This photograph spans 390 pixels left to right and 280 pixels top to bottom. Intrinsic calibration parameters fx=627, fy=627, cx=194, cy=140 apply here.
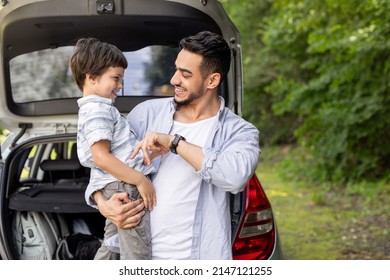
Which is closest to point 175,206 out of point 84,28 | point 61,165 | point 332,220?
point 84,28

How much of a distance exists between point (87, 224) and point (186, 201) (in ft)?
5.84

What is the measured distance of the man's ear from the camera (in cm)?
251

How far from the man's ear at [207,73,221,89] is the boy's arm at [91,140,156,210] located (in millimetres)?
456

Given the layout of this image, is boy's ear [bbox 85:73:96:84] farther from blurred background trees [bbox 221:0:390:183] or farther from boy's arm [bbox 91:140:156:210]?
blurred background trees [bbox 221:0:390:183]

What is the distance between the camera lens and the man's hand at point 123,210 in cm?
239

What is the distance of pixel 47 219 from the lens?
3.68 meters

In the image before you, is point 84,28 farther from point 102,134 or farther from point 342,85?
point 342,85

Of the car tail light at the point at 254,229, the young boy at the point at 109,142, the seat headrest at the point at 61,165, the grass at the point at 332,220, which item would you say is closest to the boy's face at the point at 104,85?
the young boy at the point at 109,142

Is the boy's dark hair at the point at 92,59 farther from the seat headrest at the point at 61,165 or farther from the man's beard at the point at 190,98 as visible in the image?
the seat headrest at the point at 61,165

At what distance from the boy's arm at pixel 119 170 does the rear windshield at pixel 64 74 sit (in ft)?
3.53

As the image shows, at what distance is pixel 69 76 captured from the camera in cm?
350

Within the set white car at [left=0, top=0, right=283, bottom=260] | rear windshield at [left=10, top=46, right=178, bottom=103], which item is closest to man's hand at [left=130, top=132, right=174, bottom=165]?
white car at [left=0, top=0, right=283, bottom=260]
